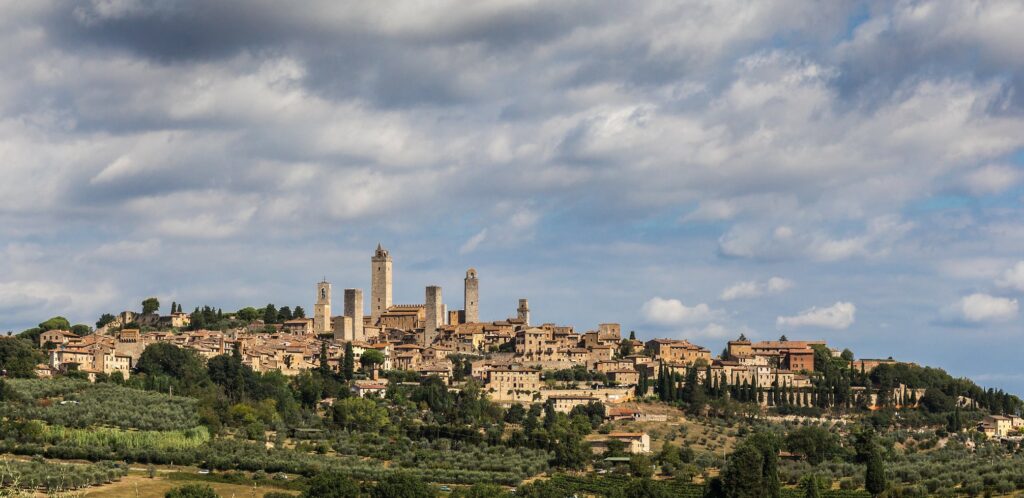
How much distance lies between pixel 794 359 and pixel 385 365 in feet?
98.3

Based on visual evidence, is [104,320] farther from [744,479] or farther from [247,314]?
[744,479]

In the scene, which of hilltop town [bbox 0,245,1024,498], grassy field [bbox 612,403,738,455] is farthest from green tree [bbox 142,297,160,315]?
grassy field [bbox 612,403,738,455]

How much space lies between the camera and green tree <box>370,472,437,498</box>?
184ft

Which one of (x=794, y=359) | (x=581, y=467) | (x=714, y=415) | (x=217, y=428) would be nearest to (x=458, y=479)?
(x=581, y=467)

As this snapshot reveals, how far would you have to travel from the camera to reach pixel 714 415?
294 ft

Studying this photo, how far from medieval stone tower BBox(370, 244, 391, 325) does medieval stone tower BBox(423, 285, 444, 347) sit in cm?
611

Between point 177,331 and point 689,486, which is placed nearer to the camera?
point 689,486

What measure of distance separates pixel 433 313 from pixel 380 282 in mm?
7943

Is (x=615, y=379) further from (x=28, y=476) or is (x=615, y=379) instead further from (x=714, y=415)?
(x=28, y=476)

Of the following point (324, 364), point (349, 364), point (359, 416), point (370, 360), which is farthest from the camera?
point (370, 360)

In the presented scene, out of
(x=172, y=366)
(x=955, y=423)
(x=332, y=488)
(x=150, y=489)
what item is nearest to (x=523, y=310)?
(x=172, y=366)

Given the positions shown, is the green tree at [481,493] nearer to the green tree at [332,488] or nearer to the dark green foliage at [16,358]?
the green tree at [332,488]

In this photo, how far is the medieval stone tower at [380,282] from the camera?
386 feet

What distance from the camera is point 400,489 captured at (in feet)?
185
